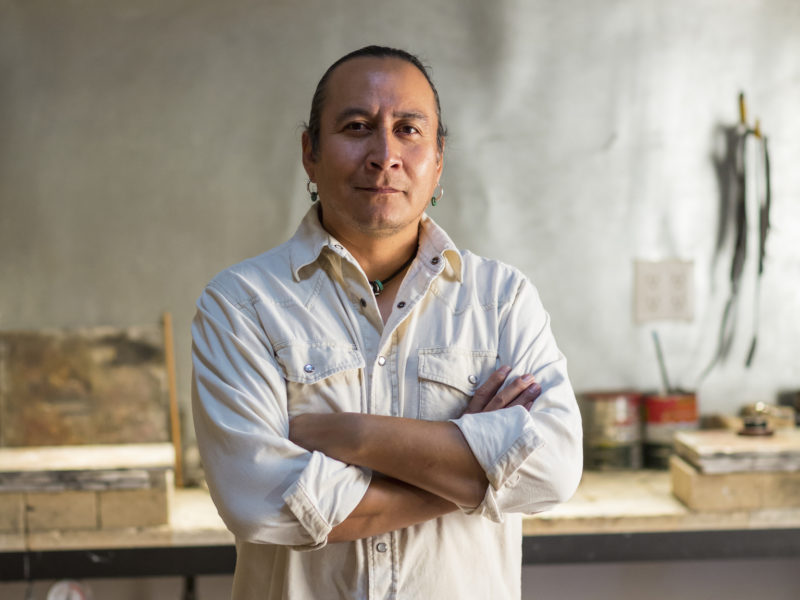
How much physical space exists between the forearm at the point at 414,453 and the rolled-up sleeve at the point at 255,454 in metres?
0.04

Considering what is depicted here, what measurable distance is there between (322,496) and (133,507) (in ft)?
4.96

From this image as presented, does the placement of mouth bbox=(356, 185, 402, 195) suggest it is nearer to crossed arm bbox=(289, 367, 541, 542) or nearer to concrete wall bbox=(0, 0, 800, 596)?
crossed arm bbox=(289, 367, 541, 542)

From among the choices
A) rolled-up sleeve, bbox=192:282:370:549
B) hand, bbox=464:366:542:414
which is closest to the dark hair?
rolled-up sleeve, bbox=192:282:370:549

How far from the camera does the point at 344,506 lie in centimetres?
139

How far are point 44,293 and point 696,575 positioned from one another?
2.53m

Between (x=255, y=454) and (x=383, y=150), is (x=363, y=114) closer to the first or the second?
(x=383, y=150)

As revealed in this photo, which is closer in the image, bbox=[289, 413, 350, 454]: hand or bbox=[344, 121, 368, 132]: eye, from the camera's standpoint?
bbox=[289, 413, 350, 454]: hand

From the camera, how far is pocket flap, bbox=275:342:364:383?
150 cm

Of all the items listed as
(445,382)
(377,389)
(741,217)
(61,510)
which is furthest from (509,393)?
(741,217)

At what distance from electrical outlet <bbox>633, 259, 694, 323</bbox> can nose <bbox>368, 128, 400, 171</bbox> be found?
77.7 inches

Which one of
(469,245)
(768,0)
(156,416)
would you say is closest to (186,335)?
(156,416)

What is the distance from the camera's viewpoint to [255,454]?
4.64 ft

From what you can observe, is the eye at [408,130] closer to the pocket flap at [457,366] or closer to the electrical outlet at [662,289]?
the pocket flap at [457,366]

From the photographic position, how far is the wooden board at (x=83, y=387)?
306cm
